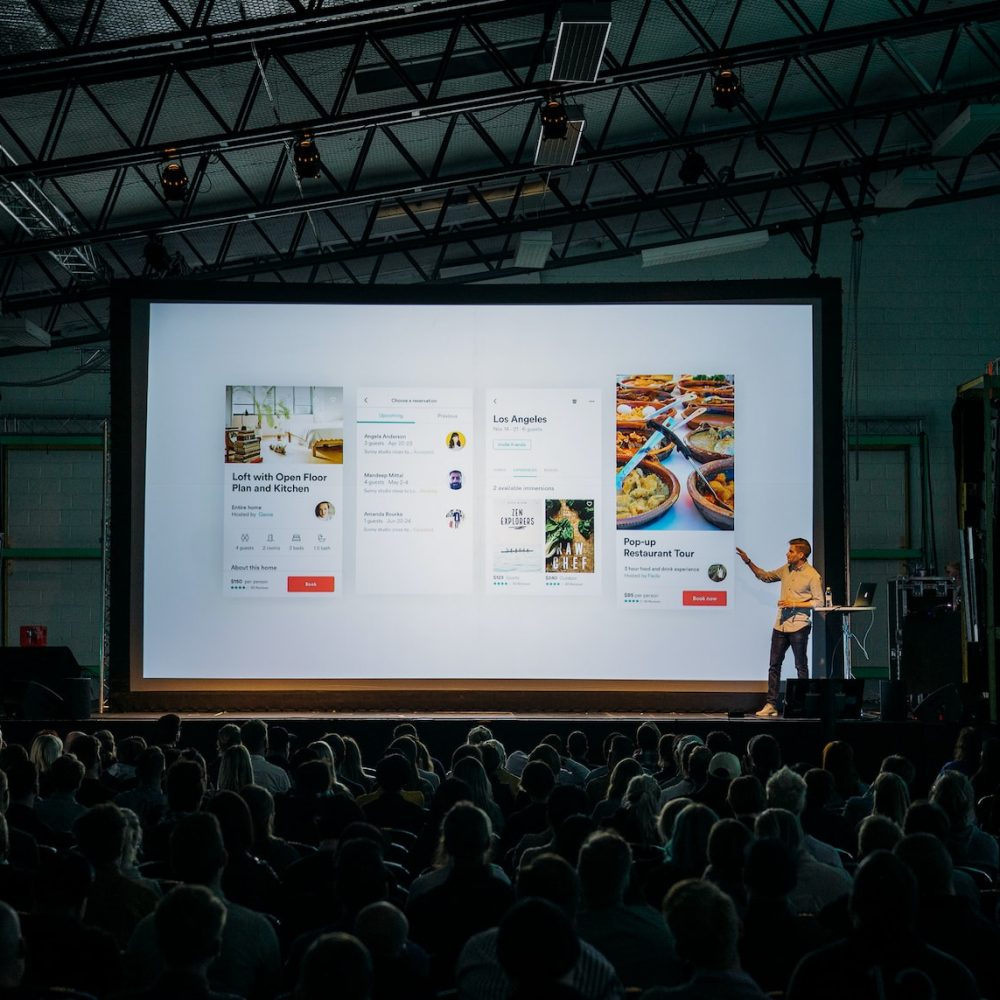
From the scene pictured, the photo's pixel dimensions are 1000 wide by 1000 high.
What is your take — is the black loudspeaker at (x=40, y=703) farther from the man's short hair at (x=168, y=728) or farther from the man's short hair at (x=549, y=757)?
the man's short hair at (x=549, y=757)

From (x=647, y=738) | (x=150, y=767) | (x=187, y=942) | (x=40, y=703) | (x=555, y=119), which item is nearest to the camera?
(x=187, y=942)

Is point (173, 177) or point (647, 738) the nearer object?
point (647, 738)

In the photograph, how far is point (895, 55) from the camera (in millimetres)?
12359

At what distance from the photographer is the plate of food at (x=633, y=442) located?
11617 mm

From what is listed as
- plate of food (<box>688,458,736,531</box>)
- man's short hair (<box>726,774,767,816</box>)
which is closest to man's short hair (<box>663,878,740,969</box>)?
man's short hair (<box>726,774,767,816</box>)

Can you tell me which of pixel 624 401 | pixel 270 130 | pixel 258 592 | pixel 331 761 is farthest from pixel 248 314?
pixel 331 761

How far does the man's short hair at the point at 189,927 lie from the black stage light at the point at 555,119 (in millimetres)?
8855

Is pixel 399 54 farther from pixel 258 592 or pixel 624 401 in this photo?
pixel 258 592

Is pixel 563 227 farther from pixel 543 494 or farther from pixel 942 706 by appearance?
pixel 942 706

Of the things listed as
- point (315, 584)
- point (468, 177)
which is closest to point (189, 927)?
point (315, 584)

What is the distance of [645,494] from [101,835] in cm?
815

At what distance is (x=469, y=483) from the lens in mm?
11602

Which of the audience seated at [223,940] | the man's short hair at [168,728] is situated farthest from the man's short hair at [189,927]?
the man's short hair at [168,728]

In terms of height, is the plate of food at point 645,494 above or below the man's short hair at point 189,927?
above
